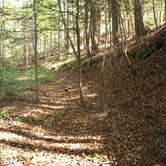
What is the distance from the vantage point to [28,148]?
8305mm

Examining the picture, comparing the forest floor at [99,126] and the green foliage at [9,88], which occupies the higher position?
the green foliage at [9,88]

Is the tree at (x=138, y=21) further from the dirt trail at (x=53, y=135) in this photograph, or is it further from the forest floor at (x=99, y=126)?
the dirt trail at (x=53, y=135)

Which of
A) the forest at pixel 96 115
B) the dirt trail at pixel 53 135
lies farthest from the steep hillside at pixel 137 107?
the dirt trail at pixel 53 135

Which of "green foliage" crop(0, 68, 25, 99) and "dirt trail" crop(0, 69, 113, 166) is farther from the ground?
"green foliage" crop(0, 68, 25, 99)

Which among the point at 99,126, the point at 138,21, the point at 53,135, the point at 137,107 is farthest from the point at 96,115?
the point at 138,21

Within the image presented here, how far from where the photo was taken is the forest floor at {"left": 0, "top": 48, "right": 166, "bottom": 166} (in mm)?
7805

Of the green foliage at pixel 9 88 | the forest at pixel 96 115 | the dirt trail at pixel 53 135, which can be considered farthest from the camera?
the green foliage at pixel 9 88

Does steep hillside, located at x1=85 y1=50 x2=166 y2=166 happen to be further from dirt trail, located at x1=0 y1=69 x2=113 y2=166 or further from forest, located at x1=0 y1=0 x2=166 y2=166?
dirt trail, located at x1=0 y1=69 x2=113 y2=166

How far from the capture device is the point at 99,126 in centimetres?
1038

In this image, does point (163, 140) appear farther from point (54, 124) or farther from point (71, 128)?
point (54, 124)

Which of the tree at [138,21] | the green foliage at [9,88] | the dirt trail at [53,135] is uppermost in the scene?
the tree at [138,21]

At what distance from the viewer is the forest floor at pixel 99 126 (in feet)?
25.6

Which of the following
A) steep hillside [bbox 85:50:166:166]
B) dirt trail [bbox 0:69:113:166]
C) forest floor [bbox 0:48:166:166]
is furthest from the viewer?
steep hillside [bbox 85:50:166:166]

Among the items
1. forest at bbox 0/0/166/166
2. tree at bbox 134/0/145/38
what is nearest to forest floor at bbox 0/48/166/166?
forest at bbox 0/0/166/166
